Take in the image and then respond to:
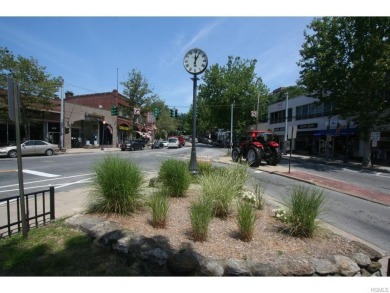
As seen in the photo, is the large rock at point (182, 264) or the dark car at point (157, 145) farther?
the dark car at point (157, 145)

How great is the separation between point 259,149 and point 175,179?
36.8 feet

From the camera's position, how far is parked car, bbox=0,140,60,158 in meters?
21.0

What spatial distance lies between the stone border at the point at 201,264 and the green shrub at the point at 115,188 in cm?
113

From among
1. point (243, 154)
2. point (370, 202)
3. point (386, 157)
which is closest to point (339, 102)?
point (386, 157)

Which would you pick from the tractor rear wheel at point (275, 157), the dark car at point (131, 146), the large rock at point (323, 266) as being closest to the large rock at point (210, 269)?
the large rock at point (323, 266)

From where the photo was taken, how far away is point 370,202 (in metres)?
8.95

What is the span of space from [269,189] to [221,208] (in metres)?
5.18

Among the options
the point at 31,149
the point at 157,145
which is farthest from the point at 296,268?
the point at 157,145

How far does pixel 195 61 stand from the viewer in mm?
10039

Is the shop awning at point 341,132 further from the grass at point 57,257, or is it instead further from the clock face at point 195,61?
the grass at point 57,257

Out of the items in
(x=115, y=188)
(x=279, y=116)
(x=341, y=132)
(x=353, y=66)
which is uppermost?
(x=353, y=66)

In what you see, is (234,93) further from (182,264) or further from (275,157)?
(182,264)

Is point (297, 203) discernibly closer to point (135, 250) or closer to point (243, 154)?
point (135, 250)

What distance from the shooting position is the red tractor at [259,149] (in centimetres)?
1716
